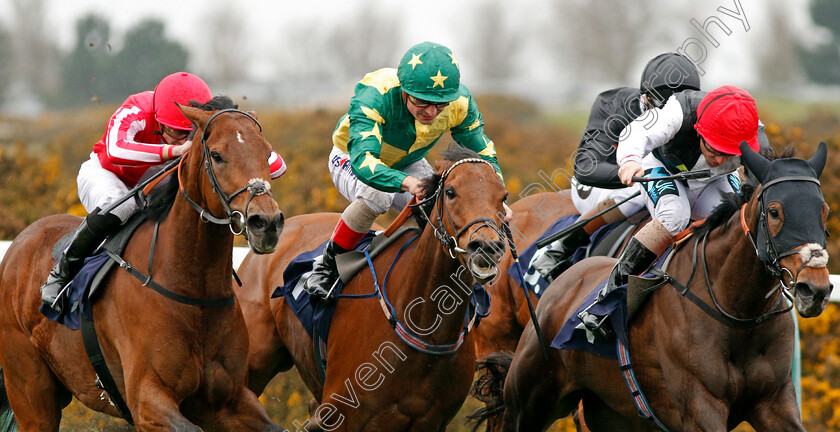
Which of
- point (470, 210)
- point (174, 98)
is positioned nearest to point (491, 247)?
point (470, 210)

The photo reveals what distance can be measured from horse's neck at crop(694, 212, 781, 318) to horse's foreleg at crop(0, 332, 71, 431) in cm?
370

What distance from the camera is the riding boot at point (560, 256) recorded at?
638 centimetres

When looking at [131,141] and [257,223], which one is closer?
[257,223]

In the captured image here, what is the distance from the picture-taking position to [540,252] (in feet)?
21.5

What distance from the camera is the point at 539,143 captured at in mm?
14570

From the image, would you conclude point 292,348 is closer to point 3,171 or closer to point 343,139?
point 343,139

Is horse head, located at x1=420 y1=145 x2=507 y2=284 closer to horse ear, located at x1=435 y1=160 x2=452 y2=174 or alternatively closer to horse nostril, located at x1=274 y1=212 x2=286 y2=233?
horse ear, located at x1=435 y1=160 x2=452 y2=174

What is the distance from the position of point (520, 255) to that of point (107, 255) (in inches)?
121

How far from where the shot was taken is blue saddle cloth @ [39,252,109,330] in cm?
473

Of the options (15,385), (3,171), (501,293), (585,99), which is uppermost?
(15,385)

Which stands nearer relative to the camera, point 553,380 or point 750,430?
point 553,380

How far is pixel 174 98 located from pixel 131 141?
1.08ft

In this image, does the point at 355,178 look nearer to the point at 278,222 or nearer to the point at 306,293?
the point at 306,293

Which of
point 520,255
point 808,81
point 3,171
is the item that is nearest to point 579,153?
point 520,255
